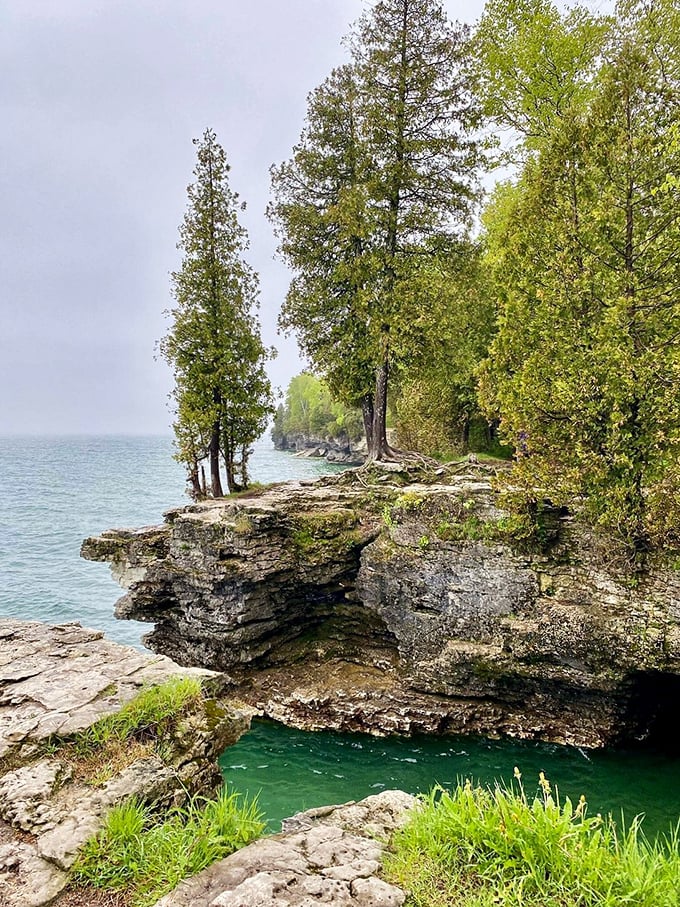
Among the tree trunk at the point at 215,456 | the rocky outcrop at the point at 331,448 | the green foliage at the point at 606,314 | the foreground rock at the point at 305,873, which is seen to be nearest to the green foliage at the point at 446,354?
the green foliage at the point at 606,314

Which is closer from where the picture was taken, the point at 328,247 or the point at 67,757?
the point at 67,757

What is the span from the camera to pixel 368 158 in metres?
16.6

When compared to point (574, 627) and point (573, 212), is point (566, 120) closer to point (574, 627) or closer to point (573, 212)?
point (573, 212)

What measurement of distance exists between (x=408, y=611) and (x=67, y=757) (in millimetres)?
9438

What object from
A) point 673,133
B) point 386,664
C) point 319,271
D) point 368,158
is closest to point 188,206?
point 319,271

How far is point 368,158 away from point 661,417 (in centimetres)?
1338

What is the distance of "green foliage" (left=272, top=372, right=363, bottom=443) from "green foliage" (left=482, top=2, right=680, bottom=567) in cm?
6700

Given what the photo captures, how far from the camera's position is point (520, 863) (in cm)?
329

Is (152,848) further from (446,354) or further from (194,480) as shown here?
(446,354)

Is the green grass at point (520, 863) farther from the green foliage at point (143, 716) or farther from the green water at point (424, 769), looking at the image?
the green water at point (424, 769)

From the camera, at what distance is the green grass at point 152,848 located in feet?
11.5

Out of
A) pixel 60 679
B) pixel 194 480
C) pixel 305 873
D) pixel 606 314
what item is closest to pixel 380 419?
pixel 194 480

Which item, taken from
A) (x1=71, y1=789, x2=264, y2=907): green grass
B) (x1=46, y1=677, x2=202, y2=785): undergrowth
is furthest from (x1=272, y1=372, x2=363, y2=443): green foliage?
(x1=71, y1=789, x2=264, y2=907): green grass

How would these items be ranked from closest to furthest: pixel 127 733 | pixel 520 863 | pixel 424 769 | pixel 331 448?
pixel 520 863
pixel 127 733
pixel 424 769
pixel 331 448
